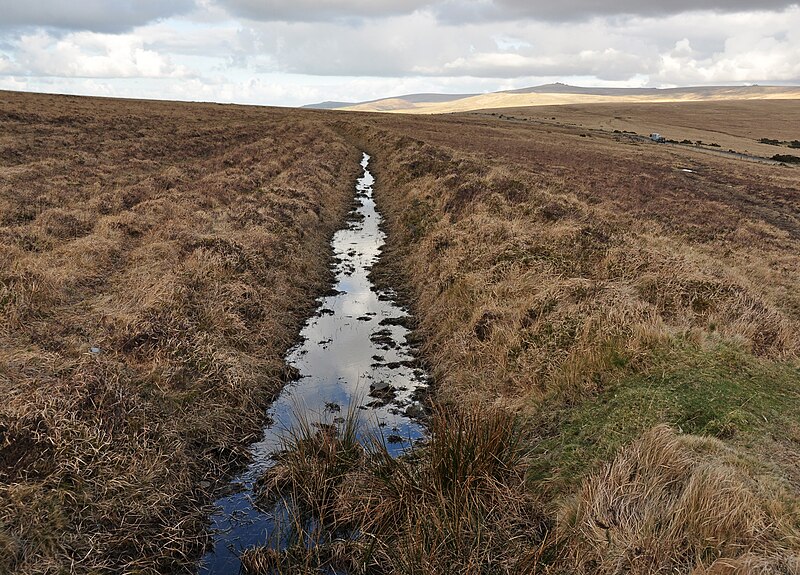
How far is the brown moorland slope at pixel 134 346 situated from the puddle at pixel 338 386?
0.37 m

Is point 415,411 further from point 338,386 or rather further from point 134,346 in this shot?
point 134,346

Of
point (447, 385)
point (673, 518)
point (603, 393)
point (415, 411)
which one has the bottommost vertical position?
point (415, 411)

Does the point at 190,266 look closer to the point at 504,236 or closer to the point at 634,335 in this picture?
the point at 504,236

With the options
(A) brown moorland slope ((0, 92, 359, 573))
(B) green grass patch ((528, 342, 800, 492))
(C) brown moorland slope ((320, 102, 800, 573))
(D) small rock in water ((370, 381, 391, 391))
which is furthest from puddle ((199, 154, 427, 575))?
(B) green grass patch ((528, 342, 800, 492))

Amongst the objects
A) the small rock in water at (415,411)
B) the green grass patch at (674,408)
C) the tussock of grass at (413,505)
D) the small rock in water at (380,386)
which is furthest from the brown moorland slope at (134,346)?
the green grass patch at (674,408)

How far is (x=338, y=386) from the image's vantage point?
420 inches

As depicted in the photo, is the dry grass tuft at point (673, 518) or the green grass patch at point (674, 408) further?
the green grass patch at point (674, 408)

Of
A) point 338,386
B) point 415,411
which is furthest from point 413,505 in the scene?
point 338,386

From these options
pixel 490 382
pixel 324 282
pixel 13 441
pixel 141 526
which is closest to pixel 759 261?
pixel 490 382

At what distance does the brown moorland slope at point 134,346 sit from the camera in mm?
6016

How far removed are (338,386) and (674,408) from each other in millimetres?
6280

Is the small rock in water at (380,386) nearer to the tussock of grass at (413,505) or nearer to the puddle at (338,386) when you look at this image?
the puddle at (338,386)

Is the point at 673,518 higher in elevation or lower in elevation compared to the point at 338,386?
higher

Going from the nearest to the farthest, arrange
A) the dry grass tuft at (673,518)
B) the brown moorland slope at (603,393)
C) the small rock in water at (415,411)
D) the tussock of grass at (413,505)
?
the dry grass tuft at (673,518)
the brown moorland slope at (603,393)
the tussock of grass at (413,505)
the small rock in water at (415,411)
